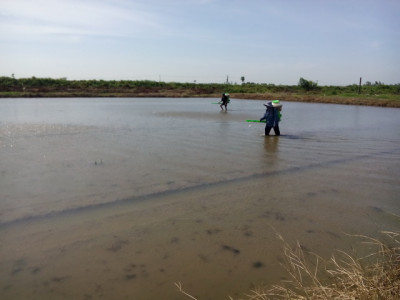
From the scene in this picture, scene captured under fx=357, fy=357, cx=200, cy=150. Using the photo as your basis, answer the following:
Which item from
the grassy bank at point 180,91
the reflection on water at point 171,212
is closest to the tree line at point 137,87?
the grassy bank at point 180,91

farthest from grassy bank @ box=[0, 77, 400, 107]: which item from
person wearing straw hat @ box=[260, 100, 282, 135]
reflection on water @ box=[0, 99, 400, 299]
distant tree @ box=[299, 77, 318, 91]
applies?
reflection on water @ box=[0, 99, 400, 299]

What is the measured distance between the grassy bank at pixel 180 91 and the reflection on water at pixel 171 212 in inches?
1046

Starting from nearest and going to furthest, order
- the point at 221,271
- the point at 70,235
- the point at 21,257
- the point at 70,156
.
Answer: the point at 221,271 < the point at 21,257 < the point at 70,235 < the point at 70,156

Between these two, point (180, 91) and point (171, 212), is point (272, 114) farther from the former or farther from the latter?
point (180, 91)

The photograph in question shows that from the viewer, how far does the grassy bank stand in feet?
120

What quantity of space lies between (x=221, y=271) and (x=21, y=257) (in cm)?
220

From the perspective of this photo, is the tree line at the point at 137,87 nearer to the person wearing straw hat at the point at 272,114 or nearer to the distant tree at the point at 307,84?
the distant tree at the point at 307,84

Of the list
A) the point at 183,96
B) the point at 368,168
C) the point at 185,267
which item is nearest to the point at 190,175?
the point at 185,267

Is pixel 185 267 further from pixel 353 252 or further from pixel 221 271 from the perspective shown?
pixel 353 252

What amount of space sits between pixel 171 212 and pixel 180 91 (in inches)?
1821

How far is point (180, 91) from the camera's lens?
5050cm

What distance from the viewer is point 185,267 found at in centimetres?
377

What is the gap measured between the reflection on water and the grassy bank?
2658 centimetres

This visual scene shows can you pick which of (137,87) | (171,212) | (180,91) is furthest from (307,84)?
(171,212)
